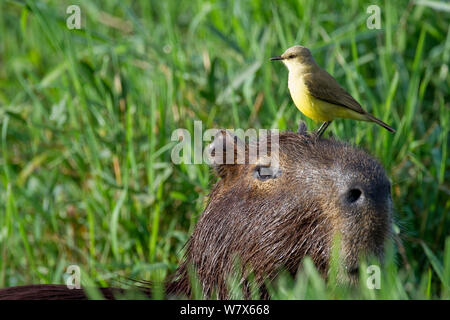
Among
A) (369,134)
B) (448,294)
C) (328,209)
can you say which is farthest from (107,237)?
(448,294)

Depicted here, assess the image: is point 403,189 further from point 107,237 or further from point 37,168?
point 37,168

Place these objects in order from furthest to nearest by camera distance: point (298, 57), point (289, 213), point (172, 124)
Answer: point (172, 124), point (289, 213), point (298, 57)

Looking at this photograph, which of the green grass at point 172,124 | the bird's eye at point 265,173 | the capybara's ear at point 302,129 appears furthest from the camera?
the green grass at point 172,124

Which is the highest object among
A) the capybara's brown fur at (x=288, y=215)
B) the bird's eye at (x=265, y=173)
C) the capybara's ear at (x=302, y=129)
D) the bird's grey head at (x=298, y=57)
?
the bird's grey head at (x=298, y=57)

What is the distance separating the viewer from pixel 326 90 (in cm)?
263

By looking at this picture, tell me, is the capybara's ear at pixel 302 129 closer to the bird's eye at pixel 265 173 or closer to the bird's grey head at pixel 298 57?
the bird's eye at pixel 265 173

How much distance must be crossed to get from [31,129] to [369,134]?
2.17m

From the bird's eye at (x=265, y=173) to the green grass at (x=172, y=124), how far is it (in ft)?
2.91

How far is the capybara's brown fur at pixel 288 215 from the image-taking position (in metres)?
2.63

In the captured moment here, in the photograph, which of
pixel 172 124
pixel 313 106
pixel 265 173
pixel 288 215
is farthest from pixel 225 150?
pixel 172 124

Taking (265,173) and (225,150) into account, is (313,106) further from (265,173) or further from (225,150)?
(225,150)

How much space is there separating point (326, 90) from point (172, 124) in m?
1.96

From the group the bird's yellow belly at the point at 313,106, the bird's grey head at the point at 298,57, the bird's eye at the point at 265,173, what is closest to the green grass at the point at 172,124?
the bird's eye at the point at 265,173
